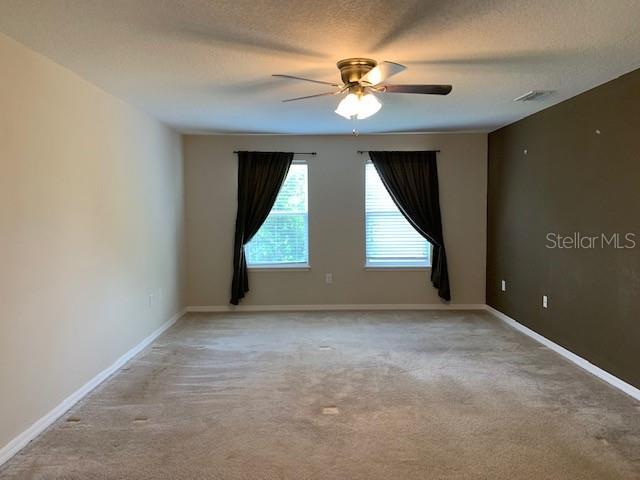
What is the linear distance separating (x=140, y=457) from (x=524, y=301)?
3978 mm

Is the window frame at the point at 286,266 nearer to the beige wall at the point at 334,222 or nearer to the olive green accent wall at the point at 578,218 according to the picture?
the beige wall at the point at 334,222

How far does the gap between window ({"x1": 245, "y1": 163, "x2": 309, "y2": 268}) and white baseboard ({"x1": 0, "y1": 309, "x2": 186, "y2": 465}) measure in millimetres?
1891

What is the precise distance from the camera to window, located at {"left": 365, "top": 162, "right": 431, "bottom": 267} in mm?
6133

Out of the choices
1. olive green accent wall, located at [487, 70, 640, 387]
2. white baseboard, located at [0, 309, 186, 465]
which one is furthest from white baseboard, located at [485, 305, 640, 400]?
white baseboard, located at [0, 309, 186, 465]

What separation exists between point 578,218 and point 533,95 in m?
1.08

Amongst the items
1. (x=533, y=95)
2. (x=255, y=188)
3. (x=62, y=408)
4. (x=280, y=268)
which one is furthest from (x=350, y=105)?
(x=280, y=268)

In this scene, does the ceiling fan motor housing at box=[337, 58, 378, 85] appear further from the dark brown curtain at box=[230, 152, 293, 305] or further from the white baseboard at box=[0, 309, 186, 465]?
the dark brown curtain at box=[230, 152, 293, 305]

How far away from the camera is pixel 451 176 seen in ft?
19.9

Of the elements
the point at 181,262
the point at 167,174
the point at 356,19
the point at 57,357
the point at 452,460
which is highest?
the point at 356,19

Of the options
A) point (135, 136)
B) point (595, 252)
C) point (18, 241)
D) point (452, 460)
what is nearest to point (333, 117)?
point (135, 136)

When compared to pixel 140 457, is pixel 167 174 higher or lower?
higher

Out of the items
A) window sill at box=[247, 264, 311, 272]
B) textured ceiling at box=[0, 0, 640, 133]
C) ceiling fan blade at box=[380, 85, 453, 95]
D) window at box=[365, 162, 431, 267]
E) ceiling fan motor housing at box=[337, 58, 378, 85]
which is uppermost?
textured ceiling at box=[0, 0, 640, 133]

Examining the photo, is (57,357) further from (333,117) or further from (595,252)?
(595,252)

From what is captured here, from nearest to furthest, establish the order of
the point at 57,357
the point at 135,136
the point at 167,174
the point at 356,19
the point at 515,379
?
the point at 356,19 < the point at 57,357 < the point at 515,379 < the point at 135,136 < the point at 167,174
